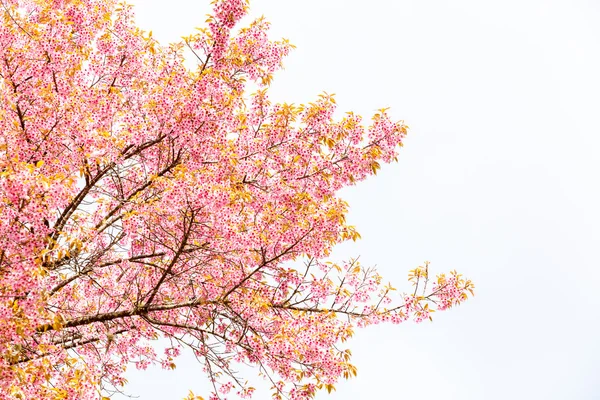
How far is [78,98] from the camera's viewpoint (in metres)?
8.67

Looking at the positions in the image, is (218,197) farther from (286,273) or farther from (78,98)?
(78,98)

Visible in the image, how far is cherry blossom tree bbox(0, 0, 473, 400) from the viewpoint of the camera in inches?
305

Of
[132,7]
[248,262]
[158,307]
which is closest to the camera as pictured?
[158,307]

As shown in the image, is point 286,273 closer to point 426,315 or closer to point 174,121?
point 426,315

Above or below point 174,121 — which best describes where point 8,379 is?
below

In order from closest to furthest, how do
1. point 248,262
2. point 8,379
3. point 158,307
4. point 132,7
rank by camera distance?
1. point 8,379
2. point 158,307
3. point 248,262
4. point 132,7

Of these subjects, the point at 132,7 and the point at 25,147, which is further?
the point at 132,7

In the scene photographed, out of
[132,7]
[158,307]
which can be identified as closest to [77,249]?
[158,307]

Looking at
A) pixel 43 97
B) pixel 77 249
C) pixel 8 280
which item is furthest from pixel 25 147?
pixel 8 280

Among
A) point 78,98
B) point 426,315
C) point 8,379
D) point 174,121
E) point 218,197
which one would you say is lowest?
point 8,379

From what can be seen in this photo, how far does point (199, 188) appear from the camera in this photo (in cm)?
724

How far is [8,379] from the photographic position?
6.54 metres

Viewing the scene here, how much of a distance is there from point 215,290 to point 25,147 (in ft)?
10.9

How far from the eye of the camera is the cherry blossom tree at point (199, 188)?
305 inches
